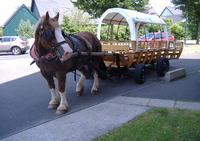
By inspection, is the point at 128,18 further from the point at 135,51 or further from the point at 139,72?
the point at 139,72

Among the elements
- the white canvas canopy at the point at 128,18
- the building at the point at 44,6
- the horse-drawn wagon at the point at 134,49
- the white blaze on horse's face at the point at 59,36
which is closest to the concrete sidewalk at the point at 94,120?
the white blaze on horse's face at the point at 59,36

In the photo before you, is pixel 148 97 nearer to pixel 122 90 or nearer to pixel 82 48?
pixel 122 90

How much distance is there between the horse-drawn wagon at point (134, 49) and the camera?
8.38 m

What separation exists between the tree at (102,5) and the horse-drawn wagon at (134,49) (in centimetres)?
1007

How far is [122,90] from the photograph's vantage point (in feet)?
26.2

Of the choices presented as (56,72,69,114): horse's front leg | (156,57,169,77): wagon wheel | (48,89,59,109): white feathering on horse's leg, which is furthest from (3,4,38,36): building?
(56,72,69,114): horse's front leg

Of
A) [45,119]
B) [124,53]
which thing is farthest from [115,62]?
[45,119]

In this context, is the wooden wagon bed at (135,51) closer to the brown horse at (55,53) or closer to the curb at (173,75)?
the curb at (173,75)

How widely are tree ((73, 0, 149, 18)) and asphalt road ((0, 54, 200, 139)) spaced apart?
1174 cm

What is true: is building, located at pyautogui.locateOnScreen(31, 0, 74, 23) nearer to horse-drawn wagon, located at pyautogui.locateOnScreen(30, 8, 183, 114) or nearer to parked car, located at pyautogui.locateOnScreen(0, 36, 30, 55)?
parked car, located at pyautogui.locateOnScreen(0, 36, 30, 55)

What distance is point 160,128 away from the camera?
15.2 ft

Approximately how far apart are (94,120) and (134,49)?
3883 millimetres

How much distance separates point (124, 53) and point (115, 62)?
0.46 metres

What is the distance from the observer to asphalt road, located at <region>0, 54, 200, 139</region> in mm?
5613
